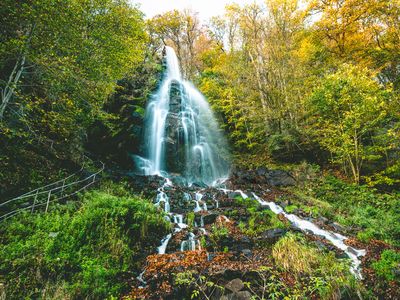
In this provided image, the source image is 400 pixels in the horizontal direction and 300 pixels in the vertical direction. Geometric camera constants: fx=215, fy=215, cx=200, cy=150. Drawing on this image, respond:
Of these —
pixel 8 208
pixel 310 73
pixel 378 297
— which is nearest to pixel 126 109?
pixel 8 208

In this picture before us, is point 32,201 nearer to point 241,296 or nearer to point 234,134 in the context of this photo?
point 241,296

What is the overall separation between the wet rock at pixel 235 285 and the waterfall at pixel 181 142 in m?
9.73

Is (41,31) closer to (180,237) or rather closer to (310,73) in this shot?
(180,237)

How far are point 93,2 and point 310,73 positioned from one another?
43.0ft

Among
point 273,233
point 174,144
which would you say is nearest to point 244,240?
point 273,233

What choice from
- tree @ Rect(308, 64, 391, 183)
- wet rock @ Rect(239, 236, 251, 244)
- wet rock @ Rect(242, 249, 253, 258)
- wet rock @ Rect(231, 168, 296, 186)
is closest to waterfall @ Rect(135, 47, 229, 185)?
wet rock @ Rect(231, 168, 296, 186)

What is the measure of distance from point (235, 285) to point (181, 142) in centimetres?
1182

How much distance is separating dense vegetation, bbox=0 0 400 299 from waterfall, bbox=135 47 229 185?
95 centimetres

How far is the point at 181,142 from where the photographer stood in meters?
15.6

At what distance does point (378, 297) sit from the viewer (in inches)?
182

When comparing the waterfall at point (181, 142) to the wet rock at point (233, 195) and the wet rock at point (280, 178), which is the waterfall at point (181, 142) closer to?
the wet rock at point (280, 178)

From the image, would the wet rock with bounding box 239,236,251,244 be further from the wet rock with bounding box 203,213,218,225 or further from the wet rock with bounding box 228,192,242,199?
the wet rock with bounding box 228,192,242,199

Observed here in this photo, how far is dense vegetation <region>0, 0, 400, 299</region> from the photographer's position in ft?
16.9

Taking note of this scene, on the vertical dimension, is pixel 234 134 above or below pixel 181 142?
above
